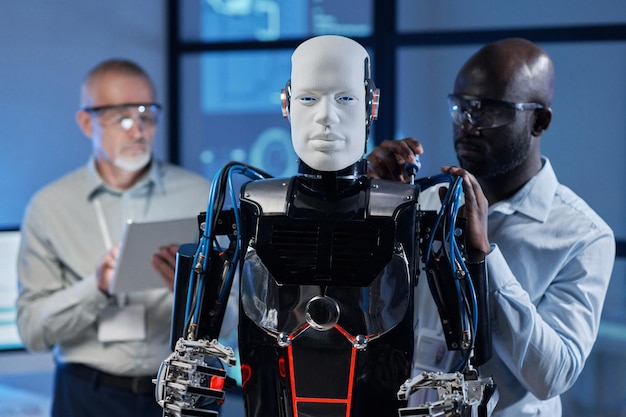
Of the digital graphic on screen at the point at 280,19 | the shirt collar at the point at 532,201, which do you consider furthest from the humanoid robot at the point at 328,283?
the digital graphic on screen at the point at 280,19

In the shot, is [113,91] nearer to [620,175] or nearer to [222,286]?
[222,286]

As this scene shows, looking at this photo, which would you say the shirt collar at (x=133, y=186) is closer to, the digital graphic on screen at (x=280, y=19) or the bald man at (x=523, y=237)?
the bald man at (x=523, y=237)

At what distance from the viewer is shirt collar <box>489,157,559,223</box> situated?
77.6 inches

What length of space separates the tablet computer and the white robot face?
2.96ft

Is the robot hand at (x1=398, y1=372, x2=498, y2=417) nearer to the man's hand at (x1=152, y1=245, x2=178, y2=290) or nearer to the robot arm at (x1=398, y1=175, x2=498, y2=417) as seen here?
the robot arm at (x1=398, y1=175, x2=498, y2=417)

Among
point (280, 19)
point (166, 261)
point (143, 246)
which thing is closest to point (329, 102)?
point (166, 261)

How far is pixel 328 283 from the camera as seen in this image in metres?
1.55

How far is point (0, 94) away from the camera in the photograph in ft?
12.1

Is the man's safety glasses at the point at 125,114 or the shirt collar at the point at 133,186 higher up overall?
the man's safety glasses at the point at 125,114

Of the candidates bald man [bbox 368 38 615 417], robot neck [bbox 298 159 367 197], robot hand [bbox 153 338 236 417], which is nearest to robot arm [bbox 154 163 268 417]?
robot hand [bbox 153 338 236 417]

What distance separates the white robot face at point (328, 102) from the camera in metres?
1.57

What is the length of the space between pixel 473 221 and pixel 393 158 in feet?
0.85

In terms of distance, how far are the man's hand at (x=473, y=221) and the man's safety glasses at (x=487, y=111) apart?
1.06ft

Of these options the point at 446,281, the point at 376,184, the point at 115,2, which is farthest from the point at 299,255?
the point at 115,2
